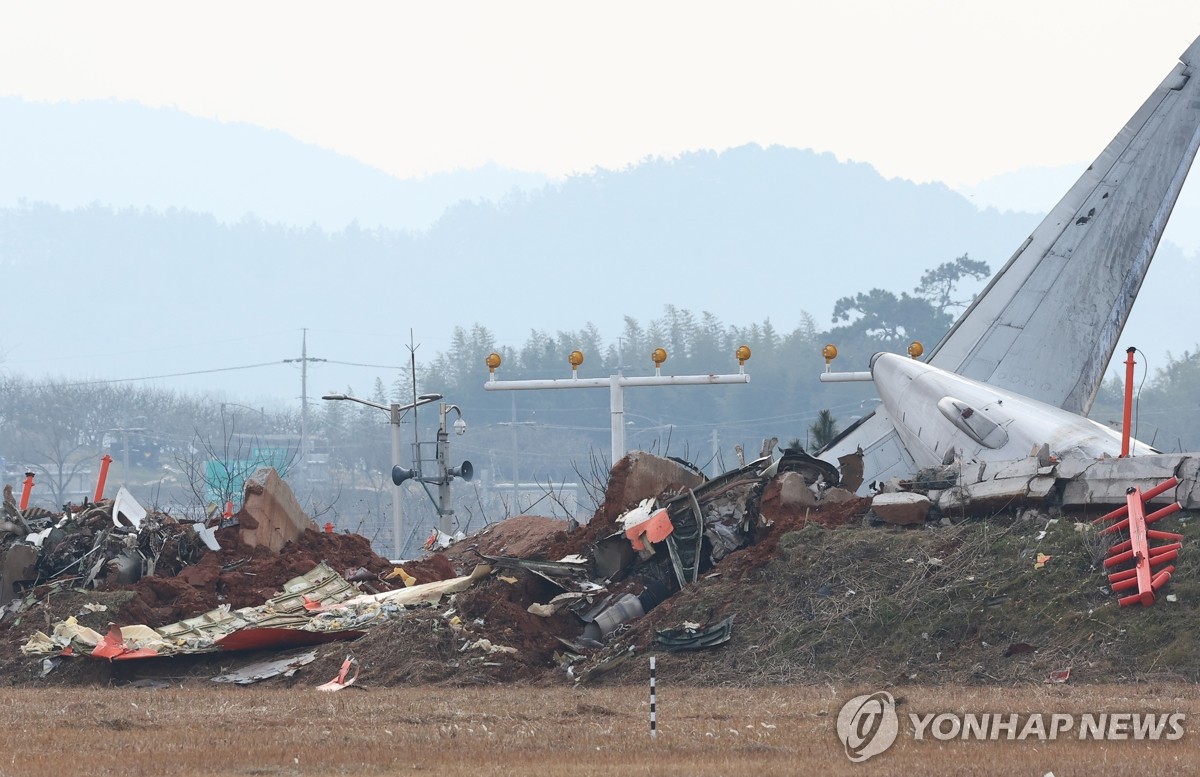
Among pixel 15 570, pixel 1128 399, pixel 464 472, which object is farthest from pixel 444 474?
pixel 1128 399

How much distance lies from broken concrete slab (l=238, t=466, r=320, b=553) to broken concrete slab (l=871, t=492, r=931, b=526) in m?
10.3

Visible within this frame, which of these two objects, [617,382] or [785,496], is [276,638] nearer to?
[785,496]

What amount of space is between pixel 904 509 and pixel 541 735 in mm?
9306

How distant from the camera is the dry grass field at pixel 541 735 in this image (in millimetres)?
11078

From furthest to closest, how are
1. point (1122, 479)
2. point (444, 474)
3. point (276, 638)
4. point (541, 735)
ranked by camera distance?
1. point (444, 474)
2. point (276, 638)
3. point (1122, 479)
4. point (541, 735)

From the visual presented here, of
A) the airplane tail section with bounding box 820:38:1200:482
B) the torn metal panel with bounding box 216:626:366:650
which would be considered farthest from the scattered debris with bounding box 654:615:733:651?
the airplane tail section with bounding box 820:38:1200:482

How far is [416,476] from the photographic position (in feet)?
122

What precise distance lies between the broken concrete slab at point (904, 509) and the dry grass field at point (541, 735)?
4.73 metres

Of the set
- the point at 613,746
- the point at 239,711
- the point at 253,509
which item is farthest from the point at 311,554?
the point at 613,746

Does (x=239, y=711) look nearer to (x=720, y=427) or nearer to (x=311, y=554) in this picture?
(x=311, y=554)

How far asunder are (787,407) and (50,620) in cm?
11648

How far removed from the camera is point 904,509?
68.1 feet

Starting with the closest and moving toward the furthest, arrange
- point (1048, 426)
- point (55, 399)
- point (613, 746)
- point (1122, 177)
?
point (613, 746)
point (1048, 426)
point (1122, 177)
point (55, 399)

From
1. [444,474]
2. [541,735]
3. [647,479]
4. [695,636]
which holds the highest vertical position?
[647,479]
